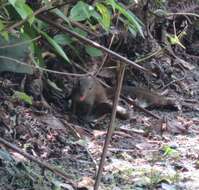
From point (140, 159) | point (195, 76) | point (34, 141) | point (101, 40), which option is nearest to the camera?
point (34, 141)

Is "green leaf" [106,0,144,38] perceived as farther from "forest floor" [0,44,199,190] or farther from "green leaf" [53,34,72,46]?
"forest floor" [0,44,199,190]

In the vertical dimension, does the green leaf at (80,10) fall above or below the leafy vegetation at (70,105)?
above

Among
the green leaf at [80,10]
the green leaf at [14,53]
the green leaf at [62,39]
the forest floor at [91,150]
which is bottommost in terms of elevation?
the forest floor at [91,150]

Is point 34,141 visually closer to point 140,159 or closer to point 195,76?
point 140,159

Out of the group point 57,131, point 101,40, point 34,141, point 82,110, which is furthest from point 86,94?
point 34,141

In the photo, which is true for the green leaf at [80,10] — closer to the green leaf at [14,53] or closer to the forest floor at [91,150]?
the green leaf at [14,53]

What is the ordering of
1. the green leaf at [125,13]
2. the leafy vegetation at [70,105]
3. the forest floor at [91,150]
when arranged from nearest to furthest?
the green leaf at [125,13]
the leafy vegetation at [70,105]
the forest floor at [91,150]

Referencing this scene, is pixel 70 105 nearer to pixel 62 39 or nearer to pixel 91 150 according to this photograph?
pixel 91 150

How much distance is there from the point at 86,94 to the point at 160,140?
68cm

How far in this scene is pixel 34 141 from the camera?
2.72 metres

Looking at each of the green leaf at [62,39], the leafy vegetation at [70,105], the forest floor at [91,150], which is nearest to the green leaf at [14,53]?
the leafy vegetation at [70,105]

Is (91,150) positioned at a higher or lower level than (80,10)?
lower

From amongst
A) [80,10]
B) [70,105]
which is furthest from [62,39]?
[70,105]

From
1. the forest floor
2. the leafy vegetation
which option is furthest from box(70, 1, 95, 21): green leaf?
the forest floor
